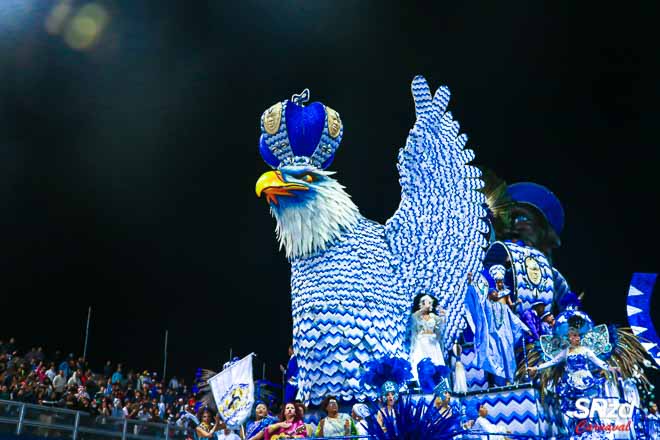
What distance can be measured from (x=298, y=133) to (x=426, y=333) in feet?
8.67

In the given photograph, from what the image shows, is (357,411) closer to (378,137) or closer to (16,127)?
(378,137)

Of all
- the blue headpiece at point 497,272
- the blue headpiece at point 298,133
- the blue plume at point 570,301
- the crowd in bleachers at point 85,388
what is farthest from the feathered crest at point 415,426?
the blue headpiece at point 497,272

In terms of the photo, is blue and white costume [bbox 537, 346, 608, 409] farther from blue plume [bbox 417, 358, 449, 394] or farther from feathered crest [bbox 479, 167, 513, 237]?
feathered crest [bbox 479, 167, 513, 237]

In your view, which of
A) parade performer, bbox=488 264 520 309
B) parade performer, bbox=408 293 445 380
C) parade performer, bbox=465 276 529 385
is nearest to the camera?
parade performer, bbox=408 293 445 380

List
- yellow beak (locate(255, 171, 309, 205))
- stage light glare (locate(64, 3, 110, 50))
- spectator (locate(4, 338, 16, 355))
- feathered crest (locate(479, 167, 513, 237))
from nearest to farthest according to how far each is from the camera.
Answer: yellow beak (locate(255, 171, 309, 205)) < stage light glare (locate(64, 3, 110, 50)) < feathered crest (locate(479, 167, 513, 237)) < spectator (locate(4, 338, 16, 355))

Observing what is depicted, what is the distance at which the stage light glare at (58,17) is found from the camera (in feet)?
32.1

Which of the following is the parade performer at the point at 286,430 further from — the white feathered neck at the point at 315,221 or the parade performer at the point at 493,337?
the parade performer at the point at 493,337

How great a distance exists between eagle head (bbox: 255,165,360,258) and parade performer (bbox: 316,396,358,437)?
204 cm

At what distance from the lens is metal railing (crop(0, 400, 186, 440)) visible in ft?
24.7

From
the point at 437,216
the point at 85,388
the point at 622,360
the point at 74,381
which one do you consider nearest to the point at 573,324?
the point at 622,360

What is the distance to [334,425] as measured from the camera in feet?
20.8

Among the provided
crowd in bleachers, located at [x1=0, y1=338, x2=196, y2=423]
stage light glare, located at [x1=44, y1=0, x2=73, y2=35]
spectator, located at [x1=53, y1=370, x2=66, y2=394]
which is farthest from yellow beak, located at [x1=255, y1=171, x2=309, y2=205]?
spectator, located at [x1=53, y1=370, x2=66, y2=394]

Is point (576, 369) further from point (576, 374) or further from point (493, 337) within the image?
point (493, 337)

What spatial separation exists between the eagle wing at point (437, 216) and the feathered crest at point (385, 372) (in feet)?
3.48
